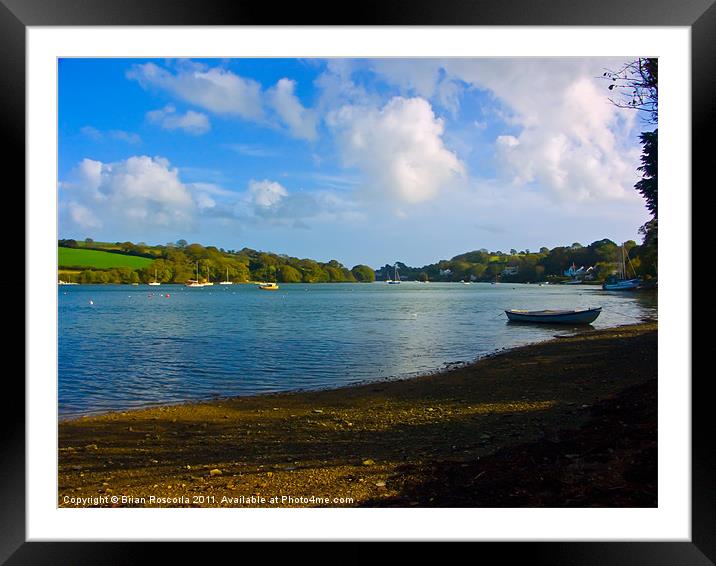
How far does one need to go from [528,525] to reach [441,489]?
0.46 m

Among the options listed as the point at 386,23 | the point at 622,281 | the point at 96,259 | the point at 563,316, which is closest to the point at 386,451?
the point at 386,23

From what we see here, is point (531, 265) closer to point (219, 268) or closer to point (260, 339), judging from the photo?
point (219, 268)

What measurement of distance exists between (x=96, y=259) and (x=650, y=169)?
4.43 meters

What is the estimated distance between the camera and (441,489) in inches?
84.2

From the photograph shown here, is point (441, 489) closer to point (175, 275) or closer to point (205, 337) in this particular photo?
point (175, 275)

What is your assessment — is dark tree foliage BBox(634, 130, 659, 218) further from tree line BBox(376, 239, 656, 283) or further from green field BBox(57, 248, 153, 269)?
green field BBox(57, 248, 153, 269)

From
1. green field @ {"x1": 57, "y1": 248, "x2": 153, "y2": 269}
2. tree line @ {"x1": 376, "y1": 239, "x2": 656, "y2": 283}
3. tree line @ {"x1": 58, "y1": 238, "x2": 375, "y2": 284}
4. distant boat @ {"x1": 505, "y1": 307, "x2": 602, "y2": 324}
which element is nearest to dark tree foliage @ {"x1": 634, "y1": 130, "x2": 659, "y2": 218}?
tree line @ {"x1": 376, "y1": 239, "x2": 656, "y2": 283}

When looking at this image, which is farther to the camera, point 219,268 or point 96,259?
point 219,268

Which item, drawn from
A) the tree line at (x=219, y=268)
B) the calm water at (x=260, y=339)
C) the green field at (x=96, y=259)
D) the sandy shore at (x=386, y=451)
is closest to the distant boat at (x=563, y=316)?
the calm water at (x=260, y=339)

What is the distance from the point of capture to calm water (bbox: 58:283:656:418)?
17.1 ft

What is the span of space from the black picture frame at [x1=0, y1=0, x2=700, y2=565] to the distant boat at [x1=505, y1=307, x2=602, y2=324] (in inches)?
300

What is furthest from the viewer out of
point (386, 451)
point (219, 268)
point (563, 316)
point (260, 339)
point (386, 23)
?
point (563, 316)

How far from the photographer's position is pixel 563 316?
961 cm

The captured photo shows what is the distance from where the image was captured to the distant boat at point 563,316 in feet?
30.5
